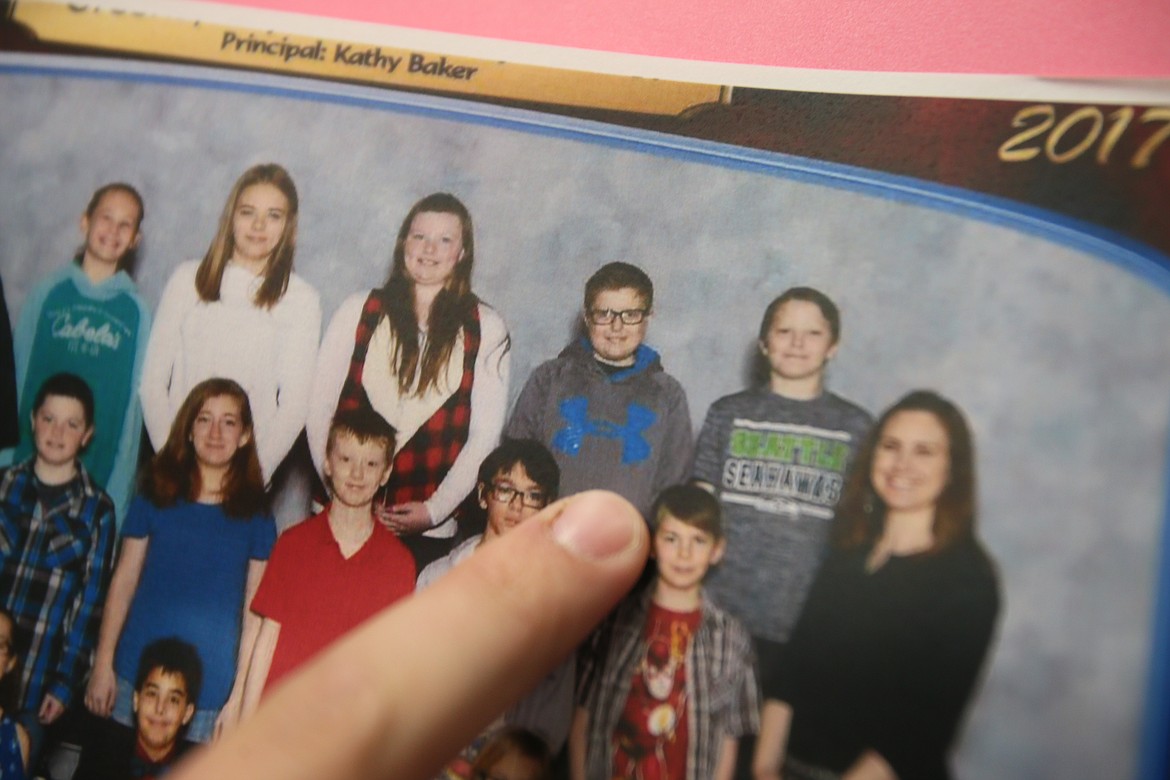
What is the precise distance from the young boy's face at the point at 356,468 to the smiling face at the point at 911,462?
294 mm

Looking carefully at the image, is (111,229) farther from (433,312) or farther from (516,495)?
(516,495)

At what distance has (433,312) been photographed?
0.57 meters

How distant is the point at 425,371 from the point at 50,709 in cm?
32

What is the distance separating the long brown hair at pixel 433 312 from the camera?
22.3 inches

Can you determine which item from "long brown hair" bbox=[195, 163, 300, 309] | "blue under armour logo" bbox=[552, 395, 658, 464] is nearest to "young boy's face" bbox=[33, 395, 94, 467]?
"long brown hair" bbox=[195, 163, 300, 309]

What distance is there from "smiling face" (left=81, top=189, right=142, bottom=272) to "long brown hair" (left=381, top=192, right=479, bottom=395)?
199 millimetres

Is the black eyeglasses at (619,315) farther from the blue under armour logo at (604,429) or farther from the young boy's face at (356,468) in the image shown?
the young boy's face at (356,468)

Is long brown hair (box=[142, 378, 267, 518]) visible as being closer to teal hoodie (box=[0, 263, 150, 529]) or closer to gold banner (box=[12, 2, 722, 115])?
teal hoodie (box=[0, 263, 150, 529])

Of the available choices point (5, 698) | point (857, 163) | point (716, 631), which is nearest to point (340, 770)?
point (716, 631)

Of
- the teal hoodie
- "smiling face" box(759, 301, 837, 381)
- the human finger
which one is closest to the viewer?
the human finger

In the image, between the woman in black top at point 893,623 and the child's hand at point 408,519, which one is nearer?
the woman in black top at point 893,623

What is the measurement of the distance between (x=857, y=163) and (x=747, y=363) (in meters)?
0.13

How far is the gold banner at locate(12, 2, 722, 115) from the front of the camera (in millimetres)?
571

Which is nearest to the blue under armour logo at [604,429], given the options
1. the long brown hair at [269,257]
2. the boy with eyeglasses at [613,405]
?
the boy with eyeglasses at [613,405]
